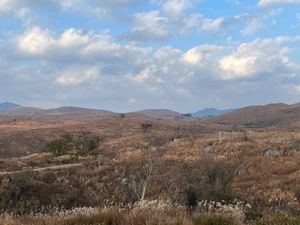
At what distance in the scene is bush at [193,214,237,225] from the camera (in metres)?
9.48

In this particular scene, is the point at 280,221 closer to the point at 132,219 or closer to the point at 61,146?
the point at 132,219

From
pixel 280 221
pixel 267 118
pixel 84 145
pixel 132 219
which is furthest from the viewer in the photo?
pixel 267 118

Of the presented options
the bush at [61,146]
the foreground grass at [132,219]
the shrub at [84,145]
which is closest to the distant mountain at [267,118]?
the shrub at [84,145]

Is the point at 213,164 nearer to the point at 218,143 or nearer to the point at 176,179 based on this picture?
the point at 176,179

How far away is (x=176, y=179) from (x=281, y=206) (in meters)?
9.91

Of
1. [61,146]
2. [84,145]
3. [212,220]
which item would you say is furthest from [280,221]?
[84,145]

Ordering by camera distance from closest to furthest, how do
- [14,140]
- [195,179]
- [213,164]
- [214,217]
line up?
1. [214,217]
2. [195,179]
3. [213,164]
4. [14,140]

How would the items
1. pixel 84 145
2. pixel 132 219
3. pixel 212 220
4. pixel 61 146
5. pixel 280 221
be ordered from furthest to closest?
pixel 84 145, pixel 61 146, pixel 280 221, pixel 212 220, pixel 132 219

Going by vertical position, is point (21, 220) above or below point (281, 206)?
above

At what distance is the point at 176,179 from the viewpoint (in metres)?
30.7

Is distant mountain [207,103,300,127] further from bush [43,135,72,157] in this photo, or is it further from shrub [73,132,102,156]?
bush [43,135,72,157]

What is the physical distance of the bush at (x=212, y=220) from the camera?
31.1 feet

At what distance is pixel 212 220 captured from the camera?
9.55 metres

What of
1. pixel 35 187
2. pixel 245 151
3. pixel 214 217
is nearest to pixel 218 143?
pixel 245 151
